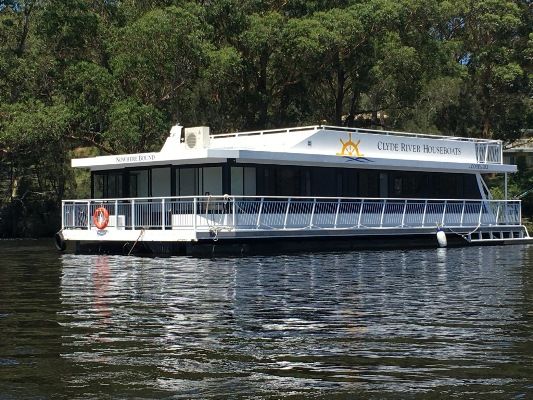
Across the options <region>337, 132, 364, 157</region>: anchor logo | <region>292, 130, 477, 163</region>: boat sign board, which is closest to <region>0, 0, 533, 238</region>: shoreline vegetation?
<region>292, 130, 477, 163</region>: boat sign board

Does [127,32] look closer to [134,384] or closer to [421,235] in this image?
[421,235]

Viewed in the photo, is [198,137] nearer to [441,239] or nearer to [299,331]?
[441,239]

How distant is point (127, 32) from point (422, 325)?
36907 millimetres

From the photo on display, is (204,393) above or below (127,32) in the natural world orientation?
below

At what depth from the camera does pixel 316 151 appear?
35.8 meters

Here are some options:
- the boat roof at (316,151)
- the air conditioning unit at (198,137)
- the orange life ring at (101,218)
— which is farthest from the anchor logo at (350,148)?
the orange life ring at (101,218)

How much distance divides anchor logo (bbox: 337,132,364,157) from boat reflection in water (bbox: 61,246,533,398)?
12045mm

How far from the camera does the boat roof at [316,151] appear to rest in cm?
3331

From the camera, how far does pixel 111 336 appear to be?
43.0 ft

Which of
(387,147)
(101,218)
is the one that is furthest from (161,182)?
(387,147)

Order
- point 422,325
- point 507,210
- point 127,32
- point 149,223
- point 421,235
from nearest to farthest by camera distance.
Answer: point 422,325
point 149,223
point 421,235
point 507,210
point 127,32

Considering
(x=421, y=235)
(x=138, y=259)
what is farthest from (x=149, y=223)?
(x=421, y=235)

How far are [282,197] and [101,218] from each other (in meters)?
6.34

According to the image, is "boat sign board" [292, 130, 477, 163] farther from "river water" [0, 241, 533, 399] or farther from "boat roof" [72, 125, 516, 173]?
"river water" [0, 241, 533, 399]
